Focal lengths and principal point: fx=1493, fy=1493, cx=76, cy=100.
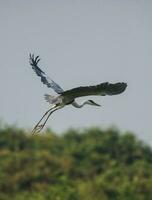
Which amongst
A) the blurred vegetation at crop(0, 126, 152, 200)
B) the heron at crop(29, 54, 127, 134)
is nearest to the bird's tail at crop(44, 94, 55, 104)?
the heron at crop(29, 54, 127, 134)

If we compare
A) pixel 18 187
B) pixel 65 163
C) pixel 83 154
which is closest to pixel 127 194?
pixel 18 187

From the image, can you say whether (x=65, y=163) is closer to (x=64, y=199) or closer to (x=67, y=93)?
(x=64, y=199)

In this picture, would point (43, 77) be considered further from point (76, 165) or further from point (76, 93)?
point (76, 165)

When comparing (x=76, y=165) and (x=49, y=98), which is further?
(x=76, y=165)

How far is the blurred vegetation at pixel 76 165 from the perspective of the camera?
122ft

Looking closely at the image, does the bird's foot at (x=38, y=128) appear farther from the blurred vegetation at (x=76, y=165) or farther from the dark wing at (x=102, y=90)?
the blurred vegetation at (x=76, y=165)

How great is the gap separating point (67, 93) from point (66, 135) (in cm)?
4322

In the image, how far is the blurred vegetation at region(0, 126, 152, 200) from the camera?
122 feet

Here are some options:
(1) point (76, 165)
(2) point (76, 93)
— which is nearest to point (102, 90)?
(2) point (76, 93)

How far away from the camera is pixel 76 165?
155 ft

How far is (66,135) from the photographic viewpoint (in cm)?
5647

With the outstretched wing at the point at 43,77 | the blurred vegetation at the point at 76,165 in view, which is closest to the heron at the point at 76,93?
the outstretched wing at the point at 43,77

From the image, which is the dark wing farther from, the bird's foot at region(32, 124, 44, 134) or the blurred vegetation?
the blurred vegetation

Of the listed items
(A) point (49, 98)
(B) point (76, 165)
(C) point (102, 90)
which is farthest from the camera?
(B) point (76, 165)
